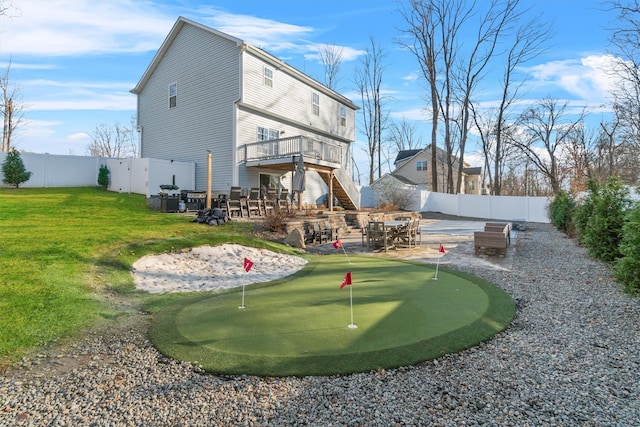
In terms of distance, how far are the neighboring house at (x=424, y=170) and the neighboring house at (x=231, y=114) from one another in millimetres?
18934

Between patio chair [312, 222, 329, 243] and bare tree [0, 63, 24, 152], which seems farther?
bare tree [0, 63, 24, 152]

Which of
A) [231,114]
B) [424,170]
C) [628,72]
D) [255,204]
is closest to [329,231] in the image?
[255,204]

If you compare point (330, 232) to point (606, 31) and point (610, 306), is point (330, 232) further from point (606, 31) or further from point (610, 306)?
point (606, 31)

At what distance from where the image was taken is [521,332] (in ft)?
13.6

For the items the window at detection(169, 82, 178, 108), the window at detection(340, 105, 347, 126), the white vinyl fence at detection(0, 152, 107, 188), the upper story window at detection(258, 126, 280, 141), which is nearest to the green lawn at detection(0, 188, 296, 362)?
the upper story window at detection(258, 126, 280, 141)

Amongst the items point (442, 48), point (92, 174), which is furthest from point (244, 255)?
point (442, 48)

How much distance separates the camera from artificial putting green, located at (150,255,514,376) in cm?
328

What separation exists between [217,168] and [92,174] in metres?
10.3

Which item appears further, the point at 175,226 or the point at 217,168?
the point at 217,168

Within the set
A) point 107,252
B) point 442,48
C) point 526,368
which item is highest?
point 442,48

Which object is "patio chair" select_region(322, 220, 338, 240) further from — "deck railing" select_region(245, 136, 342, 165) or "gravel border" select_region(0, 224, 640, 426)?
"gravel border" select_region(0, 224, 640, 426)

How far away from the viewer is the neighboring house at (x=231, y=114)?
16344mm

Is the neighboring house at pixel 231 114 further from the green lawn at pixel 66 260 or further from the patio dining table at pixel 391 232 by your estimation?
the patio dining table at pixel 391 232

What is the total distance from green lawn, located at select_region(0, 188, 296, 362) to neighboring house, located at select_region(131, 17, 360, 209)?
5.58 metres
